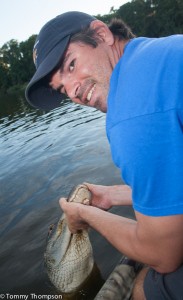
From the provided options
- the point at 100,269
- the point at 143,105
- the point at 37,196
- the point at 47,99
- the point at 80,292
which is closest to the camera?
the point at 143,105

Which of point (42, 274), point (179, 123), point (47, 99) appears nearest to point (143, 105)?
point (179, 123)

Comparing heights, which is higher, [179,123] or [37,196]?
[179,123]

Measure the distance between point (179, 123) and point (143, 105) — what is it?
221 mm

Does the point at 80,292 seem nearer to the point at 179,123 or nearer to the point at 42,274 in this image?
the point at 42,274

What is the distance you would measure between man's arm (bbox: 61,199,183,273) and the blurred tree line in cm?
6234

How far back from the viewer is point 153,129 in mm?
1671

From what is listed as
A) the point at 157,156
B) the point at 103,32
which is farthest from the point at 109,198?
the point at 157,156

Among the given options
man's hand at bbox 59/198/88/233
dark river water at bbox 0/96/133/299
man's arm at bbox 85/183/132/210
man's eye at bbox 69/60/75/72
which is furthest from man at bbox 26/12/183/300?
dark river water at bbox 0/96/133/299

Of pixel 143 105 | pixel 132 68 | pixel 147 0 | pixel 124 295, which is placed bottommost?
pixel 147 0

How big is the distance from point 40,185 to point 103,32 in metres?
6.88

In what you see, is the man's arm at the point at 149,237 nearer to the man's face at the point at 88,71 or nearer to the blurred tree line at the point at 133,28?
the man's face at the point at 88,71

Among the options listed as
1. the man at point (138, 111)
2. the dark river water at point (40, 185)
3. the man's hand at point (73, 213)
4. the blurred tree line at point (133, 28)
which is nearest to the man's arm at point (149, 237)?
the man at point (138, 111)

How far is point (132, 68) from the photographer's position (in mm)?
1831

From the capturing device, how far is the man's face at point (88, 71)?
236 cm
